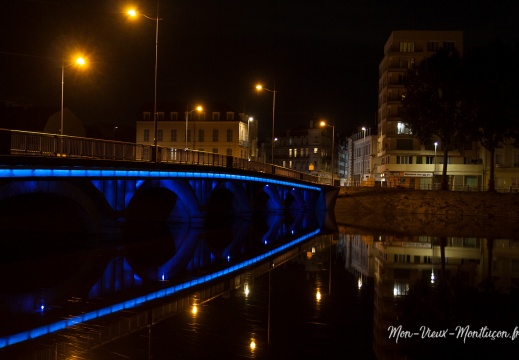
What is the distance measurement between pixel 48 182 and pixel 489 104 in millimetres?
51125

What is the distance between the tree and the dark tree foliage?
A: 1.61m

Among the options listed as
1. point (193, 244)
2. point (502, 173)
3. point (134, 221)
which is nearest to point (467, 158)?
point (502, 173)

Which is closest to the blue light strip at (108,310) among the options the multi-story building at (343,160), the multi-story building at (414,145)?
the multi-story building at (414,145)

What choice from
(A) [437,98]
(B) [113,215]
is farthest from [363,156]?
(B) [113,215]

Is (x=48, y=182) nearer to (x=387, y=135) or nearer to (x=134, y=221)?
(x=134, y=221)

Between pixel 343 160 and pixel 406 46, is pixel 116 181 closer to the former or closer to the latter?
pixel 406 46

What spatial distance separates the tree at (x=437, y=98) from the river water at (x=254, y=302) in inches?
1713

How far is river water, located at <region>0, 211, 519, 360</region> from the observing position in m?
12.3

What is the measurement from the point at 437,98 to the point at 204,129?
49786 mm

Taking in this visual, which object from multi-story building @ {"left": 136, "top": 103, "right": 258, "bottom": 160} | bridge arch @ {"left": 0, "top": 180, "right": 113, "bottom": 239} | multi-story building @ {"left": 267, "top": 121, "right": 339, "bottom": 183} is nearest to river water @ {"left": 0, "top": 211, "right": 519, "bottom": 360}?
bridge arch @ {"left": 0, "top": 180, "right": 113, "bottom": 239}

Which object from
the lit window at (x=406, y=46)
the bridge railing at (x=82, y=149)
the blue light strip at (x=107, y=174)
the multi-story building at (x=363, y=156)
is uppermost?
the lit window at (x=406, y=46)

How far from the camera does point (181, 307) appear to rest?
1584cm

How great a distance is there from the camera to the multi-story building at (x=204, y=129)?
11331 cm

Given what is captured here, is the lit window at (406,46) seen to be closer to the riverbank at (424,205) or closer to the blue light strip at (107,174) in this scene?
the riverbank at (424,205)
